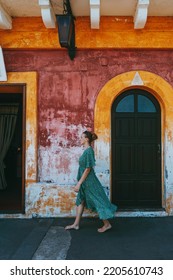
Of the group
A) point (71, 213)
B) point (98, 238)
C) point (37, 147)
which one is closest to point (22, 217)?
point (71, 213)

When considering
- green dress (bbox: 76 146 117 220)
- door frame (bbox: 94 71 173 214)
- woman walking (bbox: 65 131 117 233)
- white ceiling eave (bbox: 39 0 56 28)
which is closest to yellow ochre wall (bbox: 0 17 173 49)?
white ceiling eave (bbox: 39 0 56 28)

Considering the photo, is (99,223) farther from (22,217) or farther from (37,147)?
(37,147)

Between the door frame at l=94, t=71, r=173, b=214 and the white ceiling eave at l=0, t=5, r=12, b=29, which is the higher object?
the white ceiling eave at l=0, t=5, r=12, b=29

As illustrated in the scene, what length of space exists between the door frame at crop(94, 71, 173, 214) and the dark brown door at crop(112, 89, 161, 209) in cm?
19

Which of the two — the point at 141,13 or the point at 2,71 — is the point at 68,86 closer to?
the point at 2,71

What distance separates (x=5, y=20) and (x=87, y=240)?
4.45 metres

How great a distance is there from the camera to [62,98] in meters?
5.58

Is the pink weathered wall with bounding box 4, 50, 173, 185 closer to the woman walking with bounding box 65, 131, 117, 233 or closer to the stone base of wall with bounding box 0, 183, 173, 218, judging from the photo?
the stone base of wall with bounding box 0, 183, 173, 218

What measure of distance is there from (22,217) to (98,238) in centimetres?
188

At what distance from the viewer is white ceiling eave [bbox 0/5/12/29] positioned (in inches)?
200

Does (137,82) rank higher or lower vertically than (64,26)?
lower

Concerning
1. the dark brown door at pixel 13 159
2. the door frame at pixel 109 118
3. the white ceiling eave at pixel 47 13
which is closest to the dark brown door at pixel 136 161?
the door frame at pixel 109 118

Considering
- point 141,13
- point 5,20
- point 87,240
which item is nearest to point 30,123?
point 5,20

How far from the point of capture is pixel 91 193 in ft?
15.2
